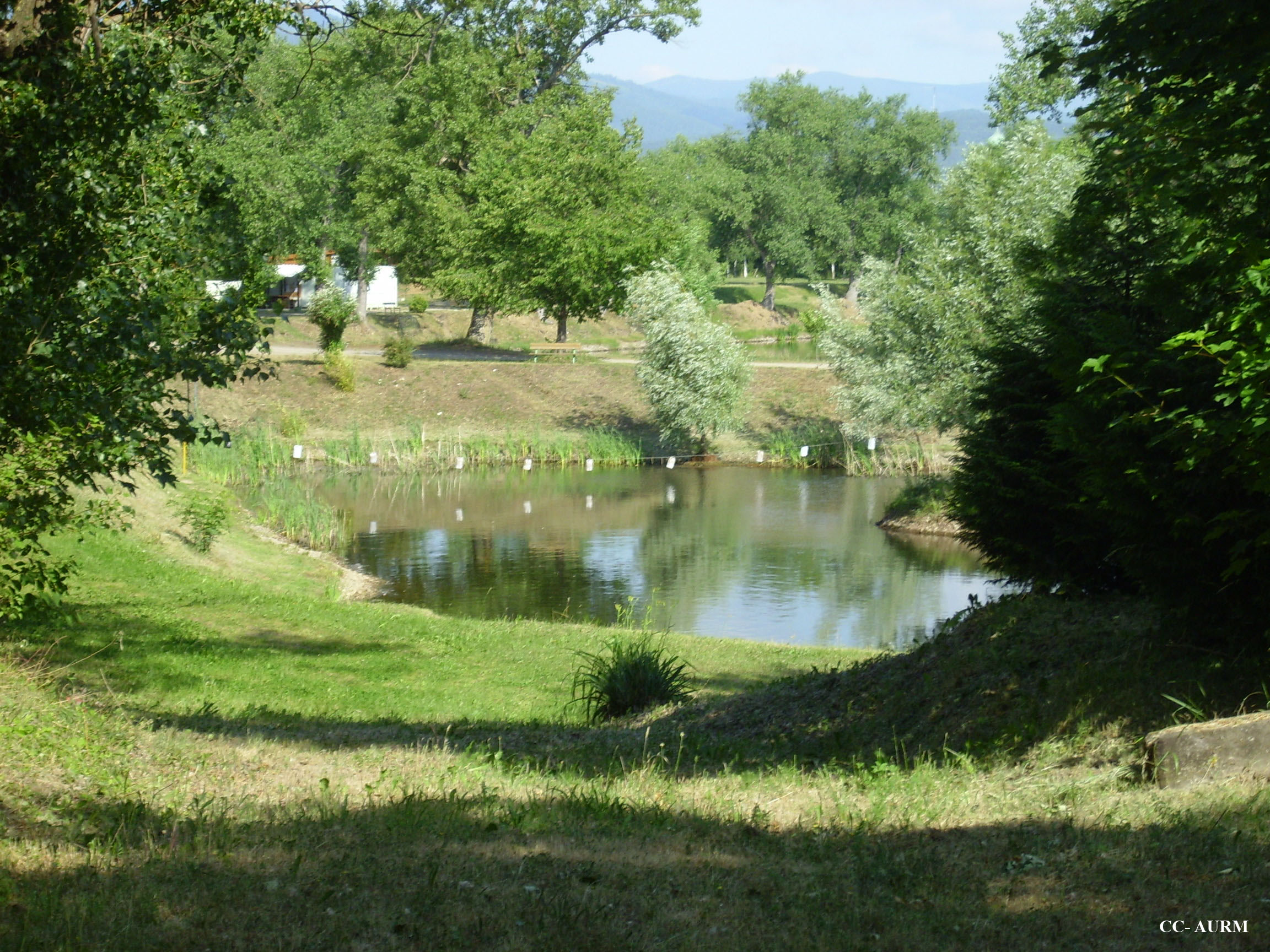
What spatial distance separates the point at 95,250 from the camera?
8492 mm

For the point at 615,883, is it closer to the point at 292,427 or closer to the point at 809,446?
the point at 292,427

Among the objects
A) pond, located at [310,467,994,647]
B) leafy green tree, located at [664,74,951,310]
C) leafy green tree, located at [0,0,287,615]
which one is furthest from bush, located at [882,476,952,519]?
leafy green tree, located at [664,74,951,310]

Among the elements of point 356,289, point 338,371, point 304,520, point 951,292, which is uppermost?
point 356,289

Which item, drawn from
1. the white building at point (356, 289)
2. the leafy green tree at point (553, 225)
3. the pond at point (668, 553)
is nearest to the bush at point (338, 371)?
the leafy green tree at point (553, 225)

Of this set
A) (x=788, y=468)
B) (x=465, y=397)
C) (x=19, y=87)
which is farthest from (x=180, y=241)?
(x=465, y=397)

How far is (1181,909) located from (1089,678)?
151 inches

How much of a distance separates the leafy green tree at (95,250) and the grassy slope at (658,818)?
1.68m

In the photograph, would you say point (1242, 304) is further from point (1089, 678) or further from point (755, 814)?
point (755, 814)

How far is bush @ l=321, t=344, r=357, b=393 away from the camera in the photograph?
136 feet

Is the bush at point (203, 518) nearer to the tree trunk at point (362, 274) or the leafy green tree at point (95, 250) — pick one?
the leafy green tree at point (95, 250)

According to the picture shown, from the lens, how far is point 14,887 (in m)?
4.43

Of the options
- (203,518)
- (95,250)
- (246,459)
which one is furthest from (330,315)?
(95,250)

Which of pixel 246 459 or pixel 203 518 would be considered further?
pixel 246 459

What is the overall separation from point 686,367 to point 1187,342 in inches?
1220
